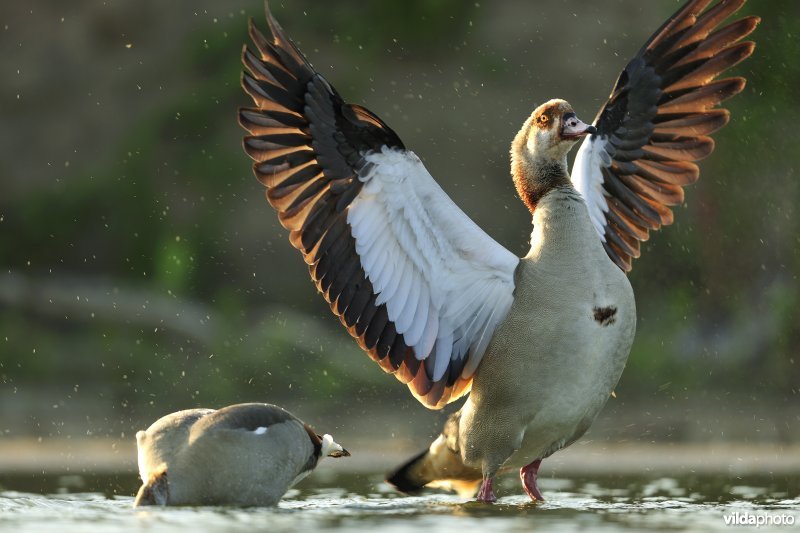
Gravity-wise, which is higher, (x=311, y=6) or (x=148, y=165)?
(x=311, y=6)

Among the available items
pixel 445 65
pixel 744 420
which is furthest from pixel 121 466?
pixel 445 65

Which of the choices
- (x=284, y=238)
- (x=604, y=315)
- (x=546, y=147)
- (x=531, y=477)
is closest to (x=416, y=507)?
(x=531, y=477)

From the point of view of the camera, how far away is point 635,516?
17.1 feet

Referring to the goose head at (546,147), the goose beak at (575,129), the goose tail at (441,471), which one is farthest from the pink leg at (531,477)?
the goose beak at (575,129)

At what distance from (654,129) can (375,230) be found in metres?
1.78

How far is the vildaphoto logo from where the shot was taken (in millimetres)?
5008

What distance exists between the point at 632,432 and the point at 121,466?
10.1 feet

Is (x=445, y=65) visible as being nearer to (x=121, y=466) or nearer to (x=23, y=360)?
(x=23, y=360)

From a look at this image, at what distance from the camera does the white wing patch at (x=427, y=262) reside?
5602 mm

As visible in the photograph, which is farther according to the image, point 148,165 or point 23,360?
point 148,165

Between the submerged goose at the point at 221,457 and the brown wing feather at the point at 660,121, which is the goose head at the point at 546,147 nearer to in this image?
the brown wing feather at the point at 660,121

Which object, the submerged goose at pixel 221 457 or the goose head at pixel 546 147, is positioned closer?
the submerged goose at pixel 221 457

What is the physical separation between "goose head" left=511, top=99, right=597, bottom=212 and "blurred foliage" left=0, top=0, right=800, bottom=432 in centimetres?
369

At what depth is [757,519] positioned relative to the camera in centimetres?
511
